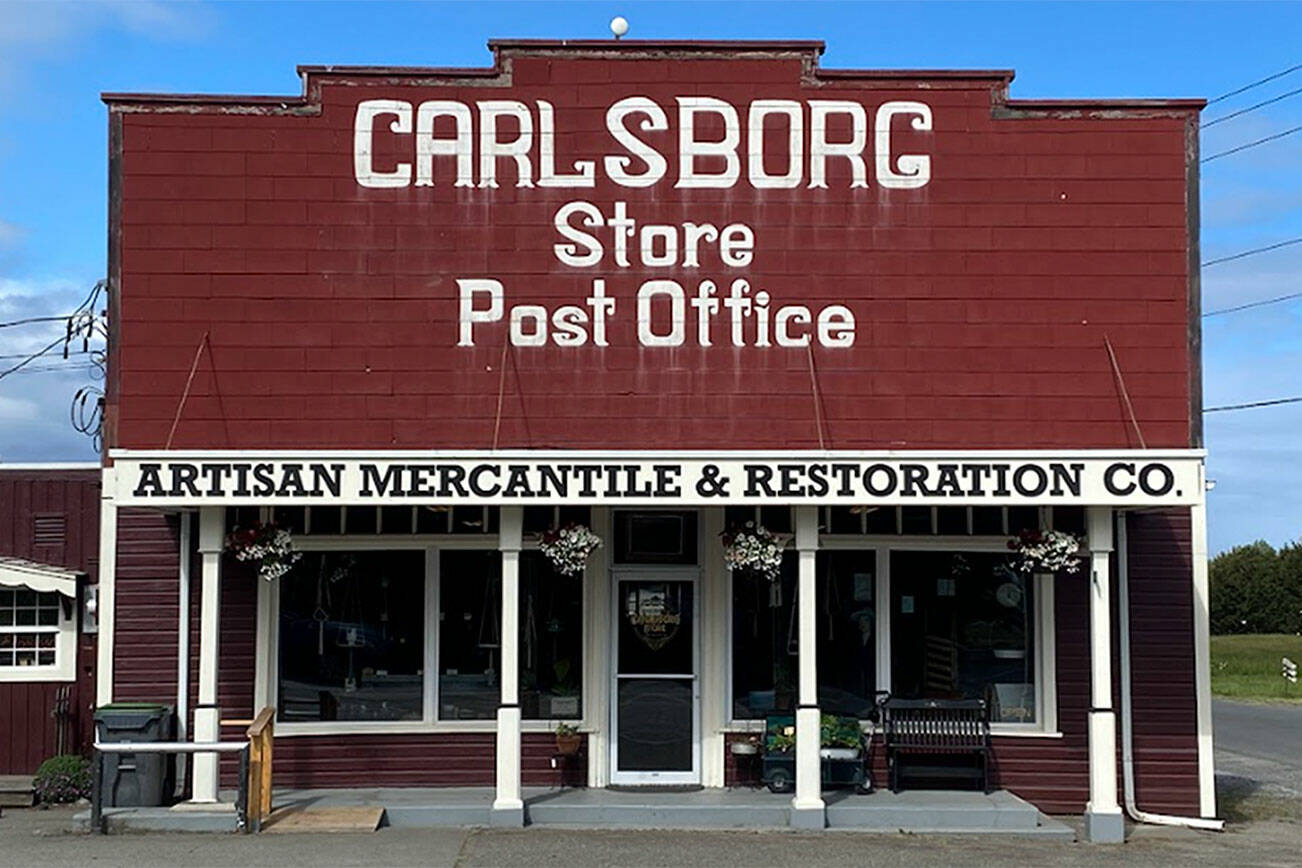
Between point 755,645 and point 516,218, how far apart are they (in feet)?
15.4

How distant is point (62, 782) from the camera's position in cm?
1609

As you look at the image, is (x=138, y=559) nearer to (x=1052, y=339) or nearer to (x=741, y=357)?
(x=741, y=357)

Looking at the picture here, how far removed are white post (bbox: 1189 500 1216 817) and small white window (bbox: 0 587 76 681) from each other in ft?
37.6

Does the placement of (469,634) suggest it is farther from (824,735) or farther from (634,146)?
(634,146)

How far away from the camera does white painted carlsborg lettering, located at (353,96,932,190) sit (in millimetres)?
15297

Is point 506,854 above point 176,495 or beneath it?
beneath

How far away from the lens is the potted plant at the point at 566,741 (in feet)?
49.9

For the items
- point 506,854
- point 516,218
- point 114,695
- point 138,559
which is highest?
point 516,218

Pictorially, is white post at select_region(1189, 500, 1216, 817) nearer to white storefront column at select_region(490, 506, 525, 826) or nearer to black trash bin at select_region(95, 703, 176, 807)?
white storefront column at select_region(490, 506, 525, 826)

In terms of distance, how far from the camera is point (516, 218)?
15250 mm

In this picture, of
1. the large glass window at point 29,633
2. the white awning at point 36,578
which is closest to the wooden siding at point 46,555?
the large glass window at point 29,633

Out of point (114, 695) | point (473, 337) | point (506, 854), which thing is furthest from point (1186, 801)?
point (114, 695)

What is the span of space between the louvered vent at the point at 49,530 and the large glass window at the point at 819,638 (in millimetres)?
7342

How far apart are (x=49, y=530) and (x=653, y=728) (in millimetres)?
7000
